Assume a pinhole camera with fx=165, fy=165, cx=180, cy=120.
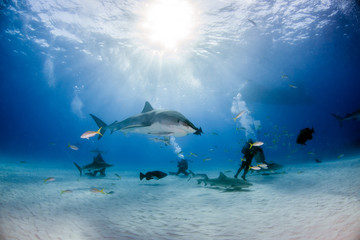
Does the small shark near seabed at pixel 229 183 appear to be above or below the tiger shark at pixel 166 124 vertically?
below

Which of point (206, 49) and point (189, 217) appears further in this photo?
point (206, 49)

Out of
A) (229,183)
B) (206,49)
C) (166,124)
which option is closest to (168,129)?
(166,124)

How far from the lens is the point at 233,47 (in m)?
20.3

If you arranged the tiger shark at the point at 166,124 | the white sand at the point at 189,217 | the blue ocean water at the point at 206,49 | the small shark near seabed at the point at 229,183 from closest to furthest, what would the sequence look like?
the white sand at the point at 189,217 < the tiger shark at the point at 166,124 < the small shark near seabed at the point at 229,183 < the blue ocean water at the point at 206,49

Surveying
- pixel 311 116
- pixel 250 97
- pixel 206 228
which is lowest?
pixel 206 228

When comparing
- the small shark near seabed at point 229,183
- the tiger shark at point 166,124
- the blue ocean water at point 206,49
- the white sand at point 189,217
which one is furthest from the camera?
the blue ocean water at point 206,49

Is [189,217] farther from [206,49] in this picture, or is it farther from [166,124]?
[206,49]

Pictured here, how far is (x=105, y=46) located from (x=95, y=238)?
2353cm

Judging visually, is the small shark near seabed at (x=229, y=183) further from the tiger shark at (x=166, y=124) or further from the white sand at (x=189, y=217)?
the tiger shark at (x=166, y=124)

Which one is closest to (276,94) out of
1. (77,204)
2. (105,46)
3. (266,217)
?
(105,46)

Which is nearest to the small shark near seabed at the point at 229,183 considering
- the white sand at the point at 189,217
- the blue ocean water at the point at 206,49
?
the white sand at the point at 189,217

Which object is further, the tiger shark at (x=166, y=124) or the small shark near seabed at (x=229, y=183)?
the small shark near seabed at (x=229, y=183)

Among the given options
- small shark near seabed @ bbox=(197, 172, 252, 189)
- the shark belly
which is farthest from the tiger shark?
small shark near seabed @ bbox=(197, 172, 252, 189)

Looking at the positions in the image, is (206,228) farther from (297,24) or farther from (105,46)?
(105,46)
